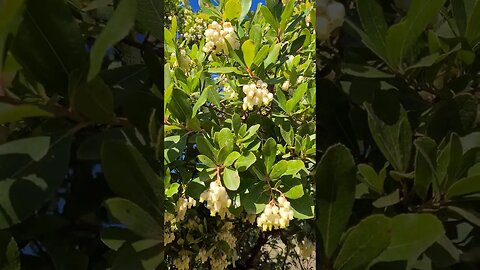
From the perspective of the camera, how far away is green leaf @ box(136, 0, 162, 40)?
320mm

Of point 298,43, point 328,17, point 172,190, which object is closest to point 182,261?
point 172,190

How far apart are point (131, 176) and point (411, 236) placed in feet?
0.47

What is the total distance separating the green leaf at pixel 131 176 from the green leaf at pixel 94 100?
2cm

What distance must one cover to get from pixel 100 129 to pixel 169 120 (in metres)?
0.56

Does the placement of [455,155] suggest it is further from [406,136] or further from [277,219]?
[277,219]

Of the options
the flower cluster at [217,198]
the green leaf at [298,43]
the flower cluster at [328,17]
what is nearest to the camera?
the flower cluster at [328,17]

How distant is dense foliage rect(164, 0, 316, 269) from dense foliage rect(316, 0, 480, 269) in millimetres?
413

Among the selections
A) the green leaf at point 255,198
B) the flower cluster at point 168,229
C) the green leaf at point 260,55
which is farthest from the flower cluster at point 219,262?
the green leaf at point 260,55

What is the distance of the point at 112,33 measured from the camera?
22 cm

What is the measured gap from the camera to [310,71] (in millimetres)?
988

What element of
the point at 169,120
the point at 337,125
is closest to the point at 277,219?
the point at 169,120

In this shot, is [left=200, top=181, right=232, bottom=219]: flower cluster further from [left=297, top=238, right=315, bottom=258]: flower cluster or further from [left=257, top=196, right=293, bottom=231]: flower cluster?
[left=297, top=238, right=315, bottom=258]: flower cluster

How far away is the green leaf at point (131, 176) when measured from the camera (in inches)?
10.2

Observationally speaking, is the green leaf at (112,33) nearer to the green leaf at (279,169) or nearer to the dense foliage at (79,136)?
the dense foliage at (79,136)
